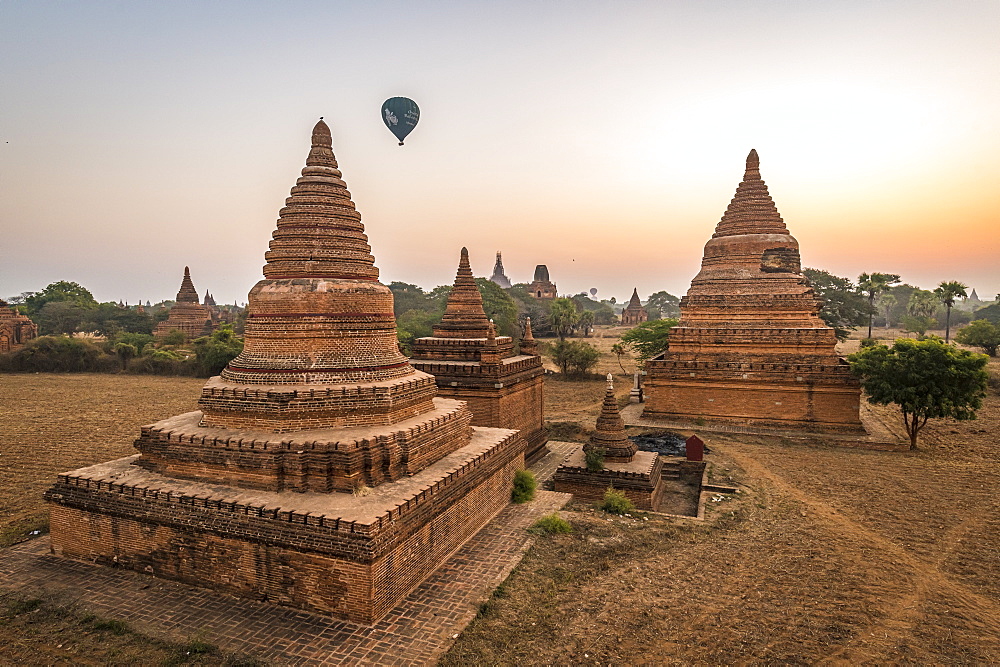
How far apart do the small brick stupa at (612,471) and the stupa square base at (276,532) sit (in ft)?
11.9

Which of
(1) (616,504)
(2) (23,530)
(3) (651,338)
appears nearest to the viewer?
(2) (23,530)

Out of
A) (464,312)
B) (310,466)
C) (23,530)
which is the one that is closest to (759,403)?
(464,312)

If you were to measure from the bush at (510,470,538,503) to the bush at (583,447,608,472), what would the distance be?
5.14ft

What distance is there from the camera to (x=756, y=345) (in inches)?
831

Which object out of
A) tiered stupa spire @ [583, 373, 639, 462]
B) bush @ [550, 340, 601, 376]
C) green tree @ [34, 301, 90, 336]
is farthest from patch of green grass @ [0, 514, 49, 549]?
green tree @ [34, 301, 90, 336]

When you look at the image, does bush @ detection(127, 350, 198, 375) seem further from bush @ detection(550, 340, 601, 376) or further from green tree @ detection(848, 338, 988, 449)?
green tree @ detection(848, 338, 988, 449)

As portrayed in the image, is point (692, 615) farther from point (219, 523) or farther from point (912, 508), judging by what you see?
point (912, 508)

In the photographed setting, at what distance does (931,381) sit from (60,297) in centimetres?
8255

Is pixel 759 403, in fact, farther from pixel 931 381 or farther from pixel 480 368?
pixel 480 368

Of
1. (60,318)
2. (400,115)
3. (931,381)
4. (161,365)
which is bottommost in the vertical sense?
(161,365)

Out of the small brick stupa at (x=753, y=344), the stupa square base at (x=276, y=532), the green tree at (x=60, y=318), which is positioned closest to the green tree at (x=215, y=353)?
the small brick stupa at (x=753, y=344)

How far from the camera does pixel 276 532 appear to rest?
7.50m

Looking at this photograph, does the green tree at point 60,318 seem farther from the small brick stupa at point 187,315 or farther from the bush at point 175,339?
the bush at point 175,339

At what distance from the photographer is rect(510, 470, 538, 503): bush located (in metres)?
11.6
